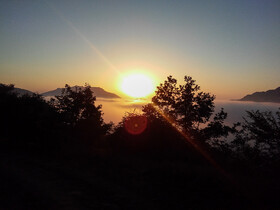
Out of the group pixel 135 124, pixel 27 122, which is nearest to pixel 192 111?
pixel 135 124

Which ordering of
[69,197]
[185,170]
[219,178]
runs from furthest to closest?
[185,170]
[219,178]
[69,197]

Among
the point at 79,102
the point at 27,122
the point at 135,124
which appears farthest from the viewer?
the point at 79,102

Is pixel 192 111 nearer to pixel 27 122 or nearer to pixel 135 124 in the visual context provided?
pixel 135 124

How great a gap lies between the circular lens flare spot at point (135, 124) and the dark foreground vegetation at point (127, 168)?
0.29 ft

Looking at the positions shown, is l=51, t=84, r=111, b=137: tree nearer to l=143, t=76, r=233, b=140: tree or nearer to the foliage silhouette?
l=143, t=76, r=233, b=140: tree

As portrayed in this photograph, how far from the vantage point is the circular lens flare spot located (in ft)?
58.2

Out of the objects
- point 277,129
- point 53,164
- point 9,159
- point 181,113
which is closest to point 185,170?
point 53,164

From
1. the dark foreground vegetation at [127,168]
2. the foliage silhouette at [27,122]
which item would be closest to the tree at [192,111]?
the dark foreground vegetation at [127,168]

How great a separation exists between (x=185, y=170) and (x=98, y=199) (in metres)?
3.81

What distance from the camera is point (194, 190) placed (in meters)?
7.00

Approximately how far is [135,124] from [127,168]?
10.0 metres

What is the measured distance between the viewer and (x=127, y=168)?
9195 mm

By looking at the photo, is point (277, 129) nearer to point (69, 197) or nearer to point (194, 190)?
point (194, 190)

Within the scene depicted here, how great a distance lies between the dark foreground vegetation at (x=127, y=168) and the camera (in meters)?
6.13
